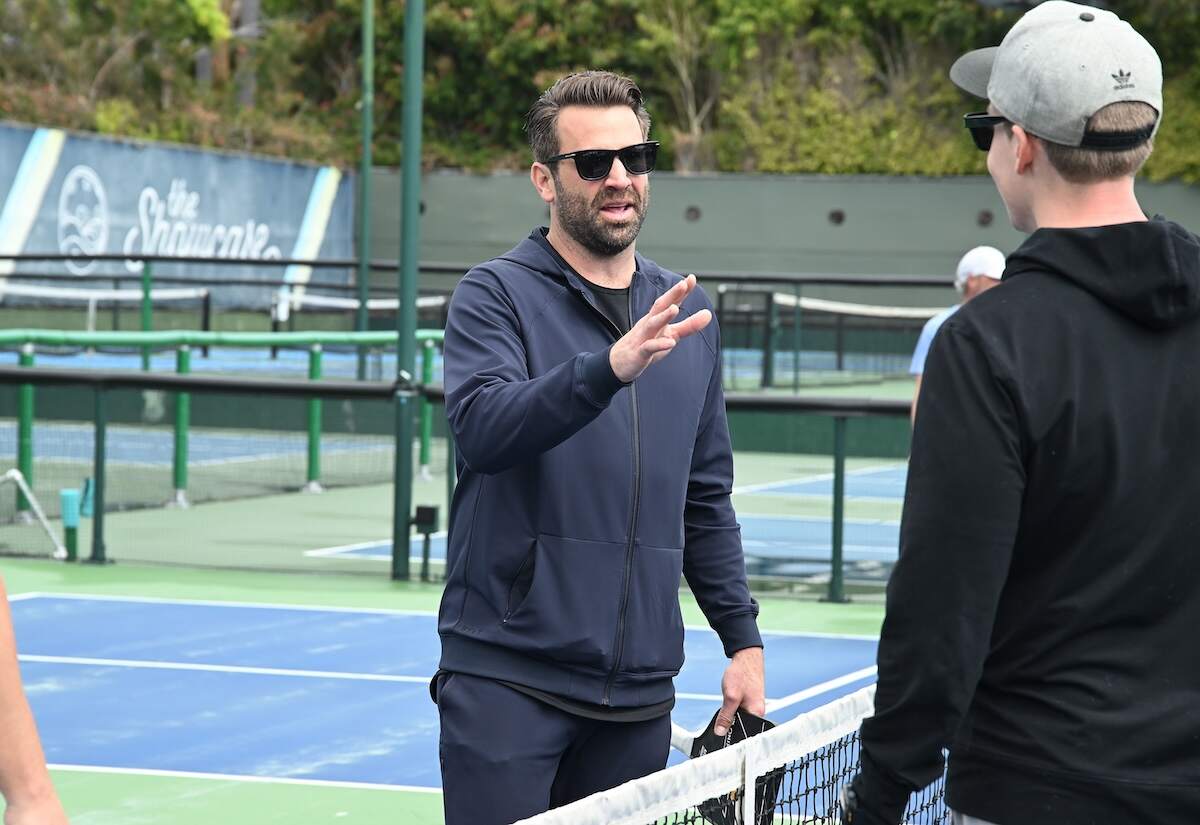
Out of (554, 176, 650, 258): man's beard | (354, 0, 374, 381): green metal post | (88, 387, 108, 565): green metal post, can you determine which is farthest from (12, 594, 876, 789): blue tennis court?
(354, 0, 374, 381): green metal post

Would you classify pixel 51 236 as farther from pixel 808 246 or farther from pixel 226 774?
pixel 226 774

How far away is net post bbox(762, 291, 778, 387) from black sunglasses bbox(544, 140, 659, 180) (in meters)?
16.5

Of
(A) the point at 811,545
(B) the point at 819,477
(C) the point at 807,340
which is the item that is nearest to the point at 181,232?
(C) the point at 807,340

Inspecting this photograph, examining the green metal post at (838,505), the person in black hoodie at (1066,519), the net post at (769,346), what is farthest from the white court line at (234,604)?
the net post at (769,346)

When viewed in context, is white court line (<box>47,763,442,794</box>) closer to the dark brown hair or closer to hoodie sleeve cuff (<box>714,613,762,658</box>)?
hoodie sleeve cuff (<box>714,613,762,658</box>)

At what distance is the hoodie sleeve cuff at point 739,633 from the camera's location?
4.10 meters

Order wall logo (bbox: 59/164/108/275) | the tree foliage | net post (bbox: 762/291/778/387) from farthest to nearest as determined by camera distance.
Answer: the tree foliage, wall logo (bbox: 59/164/108/275), net post (bbox: 762/291/778/387)

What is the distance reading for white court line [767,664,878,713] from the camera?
28.5 feet

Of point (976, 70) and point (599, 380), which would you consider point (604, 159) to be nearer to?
point (599, 380)

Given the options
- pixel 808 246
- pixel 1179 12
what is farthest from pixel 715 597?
pixel 1179 12

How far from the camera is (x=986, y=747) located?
2686 mm

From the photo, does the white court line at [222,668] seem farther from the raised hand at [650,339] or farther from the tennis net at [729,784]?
the raised hand at [650,339]

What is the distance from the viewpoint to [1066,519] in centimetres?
262

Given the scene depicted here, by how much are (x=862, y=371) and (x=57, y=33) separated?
79.5 ft
